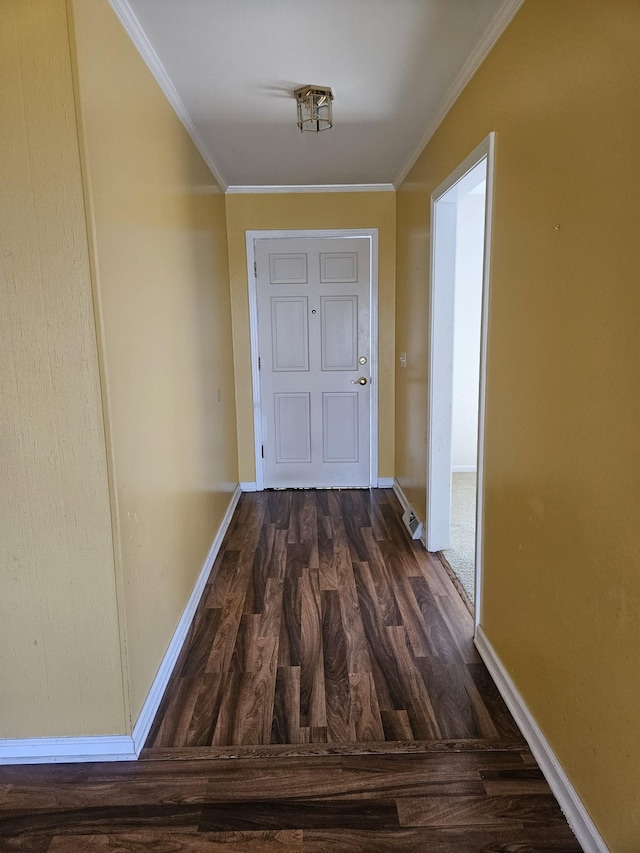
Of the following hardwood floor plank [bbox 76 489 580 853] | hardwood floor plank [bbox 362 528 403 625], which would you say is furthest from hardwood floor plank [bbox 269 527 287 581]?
hardwood floor plank [bbox 362 528 403 625]

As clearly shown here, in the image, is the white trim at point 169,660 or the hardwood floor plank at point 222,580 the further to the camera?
the hardwood floor plank at point 222,580

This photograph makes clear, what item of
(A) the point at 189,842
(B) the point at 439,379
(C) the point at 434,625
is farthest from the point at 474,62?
(A) the point at 189,842

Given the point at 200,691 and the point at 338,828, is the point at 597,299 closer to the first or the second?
the point at 338,828

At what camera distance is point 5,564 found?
5.39 feet

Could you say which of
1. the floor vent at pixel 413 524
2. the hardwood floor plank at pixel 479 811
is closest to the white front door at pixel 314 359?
the floor vent at pixel 413 524

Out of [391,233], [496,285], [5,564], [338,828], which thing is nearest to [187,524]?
[5,564]

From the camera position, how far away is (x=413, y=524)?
11.5ft

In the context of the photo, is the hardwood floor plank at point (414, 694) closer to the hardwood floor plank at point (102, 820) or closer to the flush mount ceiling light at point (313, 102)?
the hardwood floor plank at point (102, 820)

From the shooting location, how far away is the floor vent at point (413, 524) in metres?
3.47

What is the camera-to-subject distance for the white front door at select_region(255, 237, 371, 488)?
4.29 m

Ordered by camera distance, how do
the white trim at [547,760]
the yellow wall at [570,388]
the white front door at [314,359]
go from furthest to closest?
the white front door at [314,359] → the white trim at [547,760] → the yellow wall at [570,388]

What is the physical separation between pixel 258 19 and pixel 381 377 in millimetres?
2833

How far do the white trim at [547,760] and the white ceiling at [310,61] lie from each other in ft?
7.47

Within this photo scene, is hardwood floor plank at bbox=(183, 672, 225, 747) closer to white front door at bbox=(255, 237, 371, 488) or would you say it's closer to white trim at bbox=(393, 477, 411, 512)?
white trim at bbox=(393, 477, 411, 512)
